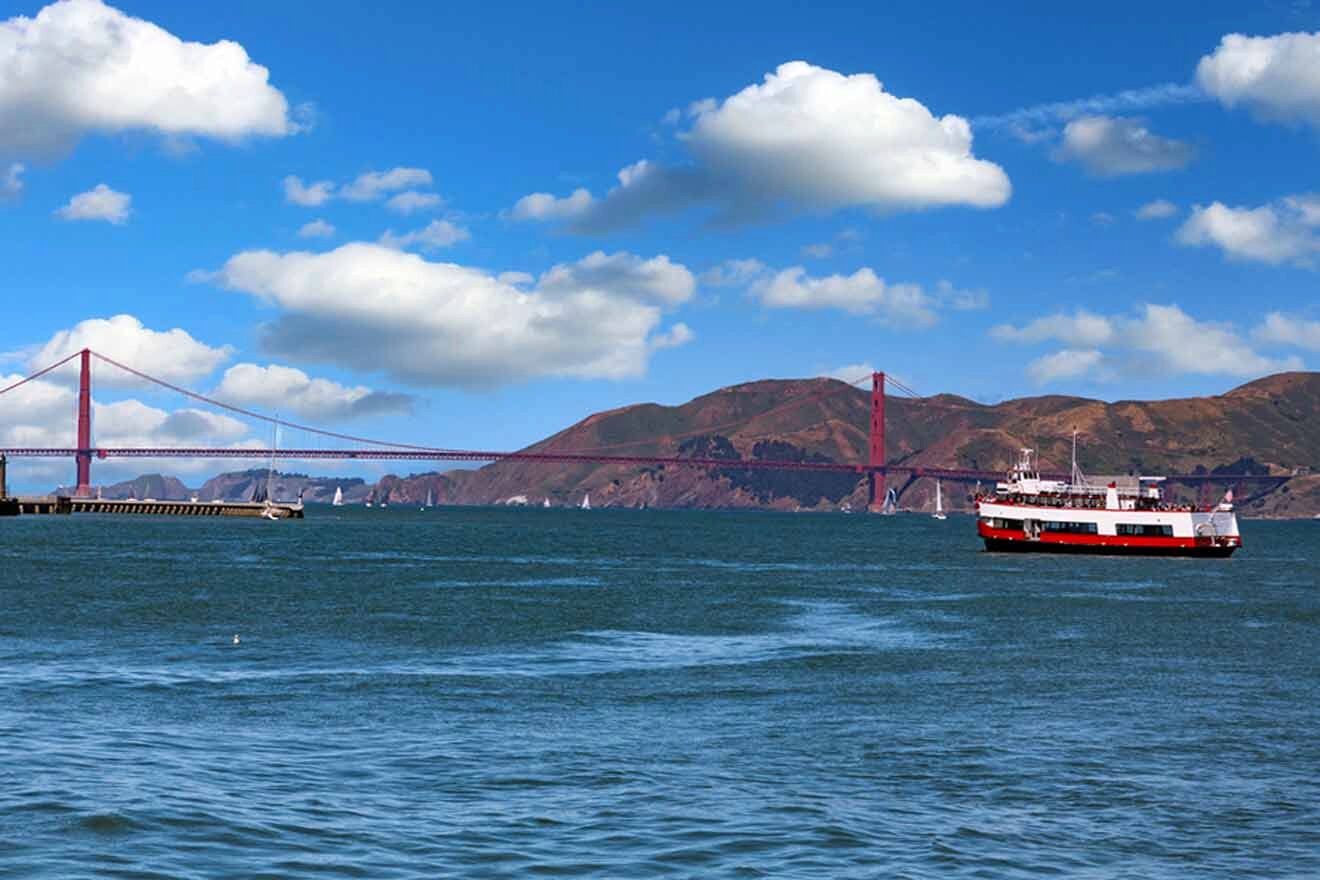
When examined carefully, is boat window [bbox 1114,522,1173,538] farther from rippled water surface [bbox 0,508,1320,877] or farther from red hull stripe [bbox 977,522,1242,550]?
rippled water surface [bbox 0,508,1320,877]

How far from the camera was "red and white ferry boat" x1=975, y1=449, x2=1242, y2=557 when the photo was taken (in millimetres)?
106625

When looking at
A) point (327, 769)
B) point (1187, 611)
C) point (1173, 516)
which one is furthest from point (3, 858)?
point (1173, 516)

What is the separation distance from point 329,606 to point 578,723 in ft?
100

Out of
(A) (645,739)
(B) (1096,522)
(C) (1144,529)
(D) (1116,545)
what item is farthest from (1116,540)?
(A) (645,739)

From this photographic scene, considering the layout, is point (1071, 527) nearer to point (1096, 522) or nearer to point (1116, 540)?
point (1096, 522)

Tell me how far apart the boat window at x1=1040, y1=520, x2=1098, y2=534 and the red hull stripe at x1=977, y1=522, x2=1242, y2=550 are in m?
0.29

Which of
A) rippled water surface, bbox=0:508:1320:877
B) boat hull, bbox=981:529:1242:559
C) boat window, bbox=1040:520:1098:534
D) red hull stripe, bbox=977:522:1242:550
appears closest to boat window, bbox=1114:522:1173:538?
red hull stripe, bbox=977:522:1242:550

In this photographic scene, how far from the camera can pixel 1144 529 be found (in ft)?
353

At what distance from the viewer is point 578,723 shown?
89.2ft

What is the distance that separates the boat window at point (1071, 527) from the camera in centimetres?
10669

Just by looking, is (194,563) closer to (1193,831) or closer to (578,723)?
(578,723)

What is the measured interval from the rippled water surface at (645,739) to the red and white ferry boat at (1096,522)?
4808 cm

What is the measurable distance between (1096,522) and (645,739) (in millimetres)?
88526

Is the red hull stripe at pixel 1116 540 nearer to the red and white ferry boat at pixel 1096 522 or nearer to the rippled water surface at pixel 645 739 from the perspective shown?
the red and white ferry boat at pixel 1096 522
